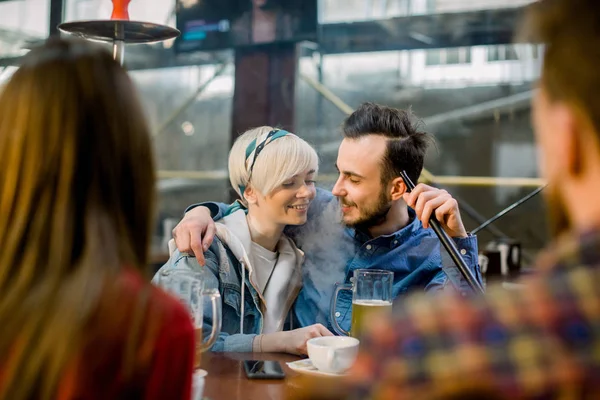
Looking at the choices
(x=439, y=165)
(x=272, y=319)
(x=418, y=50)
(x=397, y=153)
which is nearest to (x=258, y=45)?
(x=418, y=50)

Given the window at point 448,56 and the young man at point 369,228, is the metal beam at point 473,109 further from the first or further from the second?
the young man at point 369,228

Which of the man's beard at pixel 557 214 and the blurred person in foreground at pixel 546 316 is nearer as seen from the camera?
the blurred person in foreground at pixel 546 316

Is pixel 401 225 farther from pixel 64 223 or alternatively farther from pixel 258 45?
pixel 258 45

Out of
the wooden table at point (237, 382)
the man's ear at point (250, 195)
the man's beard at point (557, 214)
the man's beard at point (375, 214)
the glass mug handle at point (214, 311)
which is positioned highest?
the man's beard at point (557, 214)

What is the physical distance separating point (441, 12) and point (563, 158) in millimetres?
5823

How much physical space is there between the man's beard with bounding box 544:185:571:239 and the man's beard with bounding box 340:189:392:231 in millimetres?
1611

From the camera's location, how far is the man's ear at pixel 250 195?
2.40 meters

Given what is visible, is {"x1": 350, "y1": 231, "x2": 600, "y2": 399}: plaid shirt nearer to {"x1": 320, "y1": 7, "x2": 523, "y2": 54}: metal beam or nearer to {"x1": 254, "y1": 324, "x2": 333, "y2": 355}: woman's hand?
{"x1": 254, "y1": 324, "x2": 333, "y2": 355}: woman's hand

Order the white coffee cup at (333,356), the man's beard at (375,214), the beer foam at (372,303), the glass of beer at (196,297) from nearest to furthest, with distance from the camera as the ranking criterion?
1. the glass of beer at (196,297)
2. the white coffee cup at (333,356)
3. the beer foam at (372,303)
4. the man's beard at (375,214)

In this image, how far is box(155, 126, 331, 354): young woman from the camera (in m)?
2.24

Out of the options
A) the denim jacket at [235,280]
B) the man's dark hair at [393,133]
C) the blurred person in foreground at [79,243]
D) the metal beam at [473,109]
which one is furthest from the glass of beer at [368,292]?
the metal beam at [473,109]

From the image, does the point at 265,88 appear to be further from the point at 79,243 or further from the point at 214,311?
the point at 79,243

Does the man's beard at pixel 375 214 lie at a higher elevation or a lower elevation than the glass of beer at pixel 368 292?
higher

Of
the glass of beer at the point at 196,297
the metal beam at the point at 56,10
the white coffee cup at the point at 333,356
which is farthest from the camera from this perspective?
the metal beam at the point at 56,10
